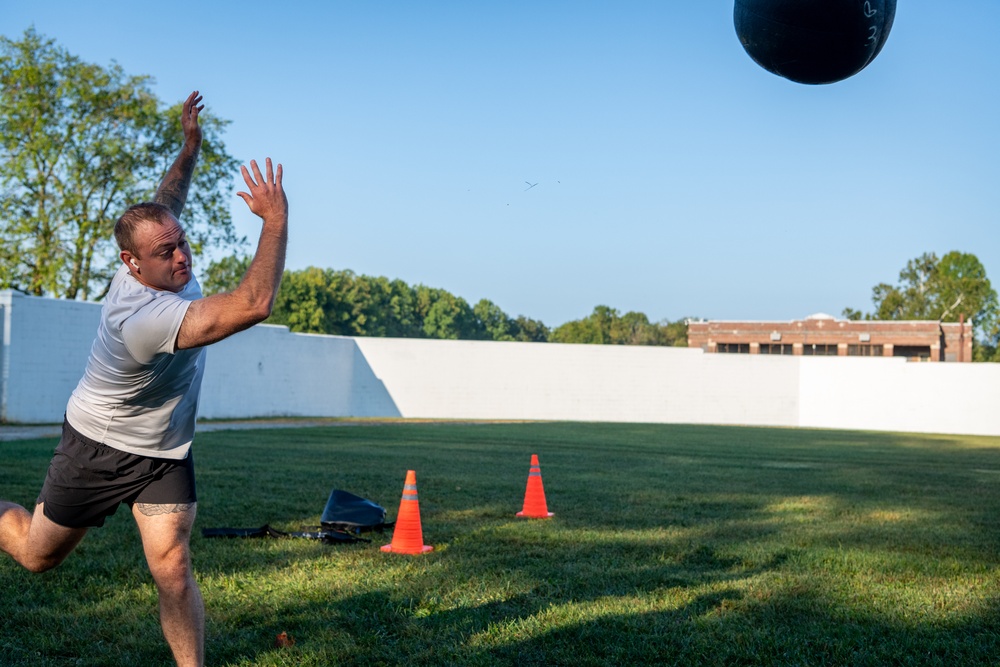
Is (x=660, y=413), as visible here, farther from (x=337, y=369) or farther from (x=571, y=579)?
(x=571, y=579)

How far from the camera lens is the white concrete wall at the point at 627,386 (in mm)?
35219

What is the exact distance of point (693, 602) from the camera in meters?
5.05

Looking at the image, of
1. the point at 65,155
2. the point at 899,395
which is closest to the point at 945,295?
the point at 899,395

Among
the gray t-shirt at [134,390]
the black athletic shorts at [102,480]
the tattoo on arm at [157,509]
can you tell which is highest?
the gray t-shirt at [134,390]

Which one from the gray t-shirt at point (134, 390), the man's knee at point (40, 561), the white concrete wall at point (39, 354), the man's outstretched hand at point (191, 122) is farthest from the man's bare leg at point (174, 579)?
the white concrete wall at point (39, 354)

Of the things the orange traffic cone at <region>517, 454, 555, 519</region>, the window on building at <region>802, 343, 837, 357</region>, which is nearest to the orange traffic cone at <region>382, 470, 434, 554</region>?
the orange traffic cone at <region>517, 454, 555, 519</region>

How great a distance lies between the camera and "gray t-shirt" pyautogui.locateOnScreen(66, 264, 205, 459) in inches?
132

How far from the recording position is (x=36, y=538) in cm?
375

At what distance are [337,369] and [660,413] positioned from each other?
13.7 m

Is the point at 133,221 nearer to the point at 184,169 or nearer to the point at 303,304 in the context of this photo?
the point at 184,169

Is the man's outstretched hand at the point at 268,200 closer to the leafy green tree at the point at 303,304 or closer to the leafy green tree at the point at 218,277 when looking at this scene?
the leafy green tree at the point at 218,277

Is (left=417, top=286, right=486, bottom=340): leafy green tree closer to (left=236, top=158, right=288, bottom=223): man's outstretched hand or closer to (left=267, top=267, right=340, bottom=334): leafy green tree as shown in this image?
(left=267, top=267, right=340, bottom=334): leafy green tree

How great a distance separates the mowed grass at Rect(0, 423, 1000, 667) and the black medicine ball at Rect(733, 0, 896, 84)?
3291mm

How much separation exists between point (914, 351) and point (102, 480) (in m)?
66.2
